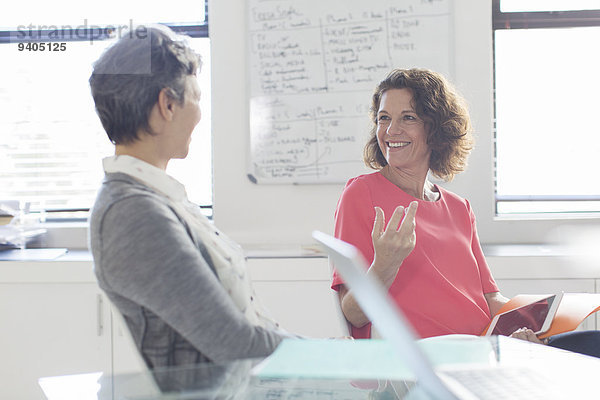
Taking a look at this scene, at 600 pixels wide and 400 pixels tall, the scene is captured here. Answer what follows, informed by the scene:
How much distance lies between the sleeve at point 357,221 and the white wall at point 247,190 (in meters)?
1.25

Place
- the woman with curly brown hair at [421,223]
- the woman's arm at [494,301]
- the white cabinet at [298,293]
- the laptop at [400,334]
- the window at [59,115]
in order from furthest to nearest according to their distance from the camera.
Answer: the window at [59,115]
the white cabinet at [298,293]
the woman's arm at [494,301]
the woman with curly brown hair at [421,223]
the laptop at [400,334]

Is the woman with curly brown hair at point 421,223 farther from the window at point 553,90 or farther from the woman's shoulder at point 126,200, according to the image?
the window at point 553,90

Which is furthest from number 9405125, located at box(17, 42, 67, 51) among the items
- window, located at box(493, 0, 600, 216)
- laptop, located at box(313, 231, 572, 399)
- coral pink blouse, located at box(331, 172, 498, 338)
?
laptop, located at box(313, 231, 572, 399)

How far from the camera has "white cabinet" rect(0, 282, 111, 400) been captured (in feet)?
8.43

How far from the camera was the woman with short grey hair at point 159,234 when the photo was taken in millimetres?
902

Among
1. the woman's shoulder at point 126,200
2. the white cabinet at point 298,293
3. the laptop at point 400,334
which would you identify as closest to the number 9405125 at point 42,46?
the white cabinet at point 298,293

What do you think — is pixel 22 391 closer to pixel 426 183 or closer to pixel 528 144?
pixel 426 183

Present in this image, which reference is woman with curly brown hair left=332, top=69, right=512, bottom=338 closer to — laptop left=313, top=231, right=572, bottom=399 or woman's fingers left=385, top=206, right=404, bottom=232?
woman's fingers left=385, top=206, right=404, bottom=232

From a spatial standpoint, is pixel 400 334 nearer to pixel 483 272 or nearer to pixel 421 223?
pixel 421 223

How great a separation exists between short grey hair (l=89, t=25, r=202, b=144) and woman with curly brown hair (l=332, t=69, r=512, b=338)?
619mm

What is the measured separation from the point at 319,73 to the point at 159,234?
214 cm

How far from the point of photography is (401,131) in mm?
1831

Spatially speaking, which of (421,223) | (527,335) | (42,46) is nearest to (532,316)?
(527,335)

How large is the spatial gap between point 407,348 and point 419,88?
1361mm
